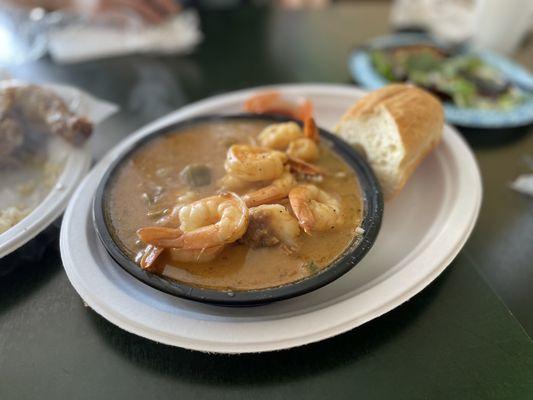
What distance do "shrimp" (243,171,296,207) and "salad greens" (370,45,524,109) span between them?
1462 mm

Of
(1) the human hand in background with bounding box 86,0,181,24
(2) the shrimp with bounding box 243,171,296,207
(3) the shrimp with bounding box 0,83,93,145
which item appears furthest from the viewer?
(1) the human hand in background with bounding box 86,0,181,24

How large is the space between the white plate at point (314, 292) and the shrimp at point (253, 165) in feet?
1.52

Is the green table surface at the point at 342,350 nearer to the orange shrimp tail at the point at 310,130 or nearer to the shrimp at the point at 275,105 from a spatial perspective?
the orange shrimp tail at the point at 310,130

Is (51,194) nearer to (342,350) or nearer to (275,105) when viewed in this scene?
(275,105)

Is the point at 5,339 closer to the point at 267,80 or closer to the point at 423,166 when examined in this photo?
the point at 423,166

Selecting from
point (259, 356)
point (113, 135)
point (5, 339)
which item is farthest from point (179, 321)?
point (113, 135)

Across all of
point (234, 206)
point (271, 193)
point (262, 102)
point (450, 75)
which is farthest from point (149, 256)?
point (450, 75)

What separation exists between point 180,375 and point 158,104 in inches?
71.7

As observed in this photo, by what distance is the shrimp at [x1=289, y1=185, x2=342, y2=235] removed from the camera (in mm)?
1446

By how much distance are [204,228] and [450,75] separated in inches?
86.2

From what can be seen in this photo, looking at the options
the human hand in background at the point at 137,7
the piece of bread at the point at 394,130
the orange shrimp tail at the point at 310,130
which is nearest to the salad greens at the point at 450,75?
the piece of bread at the point at 394,130

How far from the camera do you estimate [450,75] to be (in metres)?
2.82

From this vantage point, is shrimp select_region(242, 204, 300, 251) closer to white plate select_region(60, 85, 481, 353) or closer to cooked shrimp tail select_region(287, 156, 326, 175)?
white plate select_region(60, 85, 481, 353)

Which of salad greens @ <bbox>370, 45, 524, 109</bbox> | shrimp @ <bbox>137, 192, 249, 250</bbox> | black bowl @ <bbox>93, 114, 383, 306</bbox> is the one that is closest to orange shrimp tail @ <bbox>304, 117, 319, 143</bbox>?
black bowl @ <bbox>93, 114, 383, 306</bbox>
